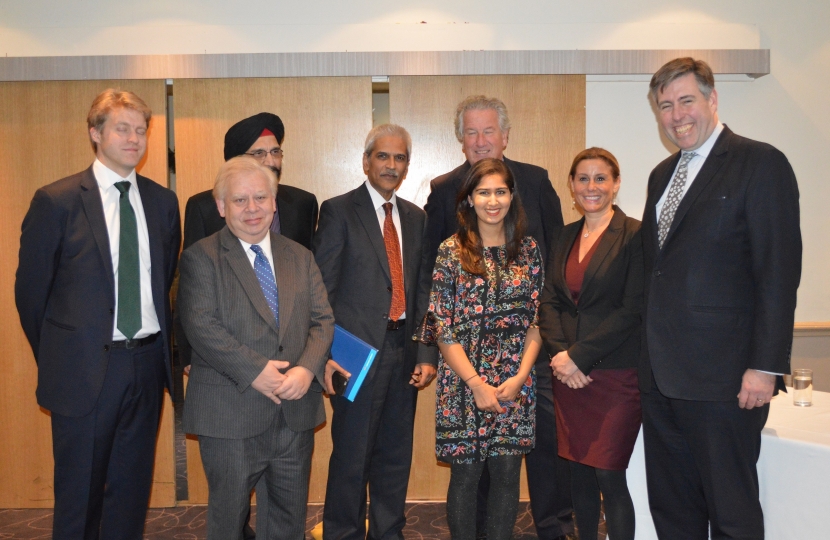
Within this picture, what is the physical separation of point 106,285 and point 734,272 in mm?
2289

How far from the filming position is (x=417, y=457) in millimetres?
4105

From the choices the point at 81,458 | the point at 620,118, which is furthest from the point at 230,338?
the point at 620,118

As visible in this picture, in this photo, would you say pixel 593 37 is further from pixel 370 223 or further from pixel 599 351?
pixel 599 351

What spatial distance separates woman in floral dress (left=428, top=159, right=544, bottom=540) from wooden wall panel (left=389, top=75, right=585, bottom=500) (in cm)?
126

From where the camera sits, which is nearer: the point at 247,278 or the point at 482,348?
the point at 247,278

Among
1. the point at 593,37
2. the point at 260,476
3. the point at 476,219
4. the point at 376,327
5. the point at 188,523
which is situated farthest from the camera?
the point at 593,37

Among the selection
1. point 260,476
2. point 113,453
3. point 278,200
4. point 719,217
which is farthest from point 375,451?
point 719,217

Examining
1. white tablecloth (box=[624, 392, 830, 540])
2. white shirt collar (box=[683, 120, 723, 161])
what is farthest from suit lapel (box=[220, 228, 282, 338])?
white tablecloth (box=[624, 392, 830, 540])

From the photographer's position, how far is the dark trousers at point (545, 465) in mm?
3180

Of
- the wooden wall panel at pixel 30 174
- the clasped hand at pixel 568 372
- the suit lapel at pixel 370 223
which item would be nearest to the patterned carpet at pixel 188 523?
the wooden wall panel at pixel 30 174

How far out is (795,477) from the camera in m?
2.40

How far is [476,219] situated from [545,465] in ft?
4.06

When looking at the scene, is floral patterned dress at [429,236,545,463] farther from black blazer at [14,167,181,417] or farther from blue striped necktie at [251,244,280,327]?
black blazer at [14,167,181,417]

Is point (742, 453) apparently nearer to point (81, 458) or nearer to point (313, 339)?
point (313, 339)
